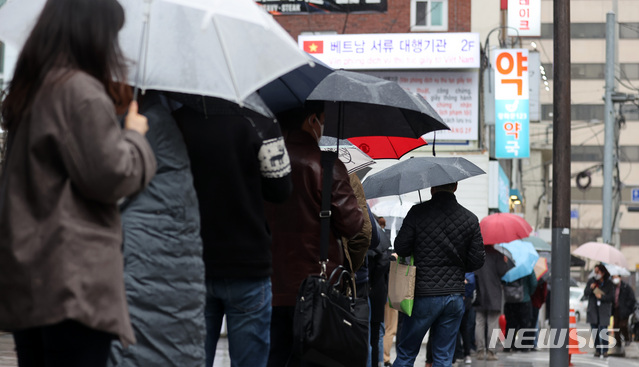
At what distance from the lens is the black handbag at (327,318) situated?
539cm

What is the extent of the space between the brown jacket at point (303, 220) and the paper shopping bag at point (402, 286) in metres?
2.25

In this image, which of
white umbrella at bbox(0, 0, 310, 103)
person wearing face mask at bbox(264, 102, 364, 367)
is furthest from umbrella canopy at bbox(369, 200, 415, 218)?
white umbrella at bbox(0, 0, 310, 103)

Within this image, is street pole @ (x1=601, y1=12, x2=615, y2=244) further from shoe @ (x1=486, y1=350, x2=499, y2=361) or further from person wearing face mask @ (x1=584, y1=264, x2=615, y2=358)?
shoe @ (x1=486, y1=350, x2=499, y2=361)

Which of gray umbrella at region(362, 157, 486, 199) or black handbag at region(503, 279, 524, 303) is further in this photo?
black handbag at region(503, 279, 524, 303)

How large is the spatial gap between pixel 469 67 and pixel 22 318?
60.9 feet

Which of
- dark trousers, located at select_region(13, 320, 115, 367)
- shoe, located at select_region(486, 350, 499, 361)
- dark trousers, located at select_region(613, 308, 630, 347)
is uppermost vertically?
dark trousers, located at select_region(13, 320, 115, 367)

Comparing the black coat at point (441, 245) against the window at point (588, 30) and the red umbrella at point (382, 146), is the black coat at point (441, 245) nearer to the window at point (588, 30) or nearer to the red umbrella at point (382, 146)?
the red umbrella at point (382, 146)

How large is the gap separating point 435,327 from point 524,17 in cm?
1837

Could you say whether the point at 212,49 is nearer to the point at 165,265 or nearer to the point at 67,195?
the point at 165,265

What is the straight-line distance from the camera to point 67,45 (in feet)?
10.2

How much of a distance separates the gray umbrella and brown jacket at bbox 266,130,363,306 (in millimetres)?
2514

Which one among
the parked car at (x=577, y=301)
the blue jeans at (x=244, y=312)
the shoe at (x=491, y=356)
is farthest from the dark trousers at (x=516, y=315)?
the parked car at (x=577, y=301)

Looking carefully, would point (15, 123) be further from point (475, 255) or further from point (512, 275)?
point (512, 275)

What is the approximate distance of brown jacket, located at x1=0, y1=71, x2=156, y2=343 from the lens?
9.43 feet
